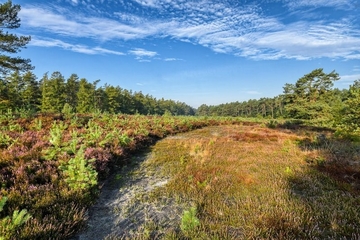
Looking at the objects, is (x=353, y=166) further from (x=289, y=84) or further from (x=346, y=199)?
(x=289, y=84)

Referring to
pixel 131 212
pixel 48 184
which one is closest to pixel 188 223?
pixel 131 212

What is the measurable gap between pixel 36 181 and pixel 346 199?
7774 mm

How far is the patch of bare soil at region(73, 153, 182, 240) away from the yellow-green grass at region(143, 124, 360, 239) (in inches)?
14.2

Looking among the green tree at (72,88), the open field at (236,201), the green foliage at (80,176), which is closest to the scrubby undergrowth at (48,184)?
the green foliage at (80,176)

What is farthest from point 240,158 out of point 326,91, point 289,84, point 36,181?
point 289,84

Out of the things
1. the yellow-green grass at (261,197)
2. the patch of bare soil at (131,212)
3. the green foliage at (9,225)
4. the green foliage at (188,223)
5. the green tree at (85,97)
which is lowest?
the patch of bare soil at (131,212)

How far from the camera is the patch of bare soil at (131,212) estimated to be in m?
3.90

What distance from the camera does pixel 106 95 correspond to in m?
62.1

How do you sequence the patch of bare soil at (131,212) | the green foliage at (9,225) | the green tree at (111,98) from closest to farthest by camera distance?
the green foliage at (9,225) → the patch of bare soil at (131,212) → the green tree at (111,98)

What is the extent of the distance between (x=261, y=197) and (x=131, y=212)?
3282 mm

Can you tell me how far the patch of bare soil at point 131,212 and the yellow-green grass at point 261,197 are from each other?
0.36m

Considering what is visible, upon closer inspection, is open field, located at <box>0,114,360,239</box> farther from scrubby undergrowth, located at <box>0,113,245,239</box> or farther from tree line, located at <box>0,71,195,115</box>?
tree line, located at <box>0,71,195,115</box>

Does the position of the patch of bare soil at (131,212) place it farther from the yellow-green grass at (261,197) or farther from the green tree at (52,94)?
the green tree at (52,94)

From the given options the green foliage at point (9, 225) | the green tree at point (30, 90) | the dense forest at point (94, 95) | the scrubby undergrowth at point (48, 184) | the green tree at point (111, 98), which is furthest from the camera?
the green tree at point (111, 98)
